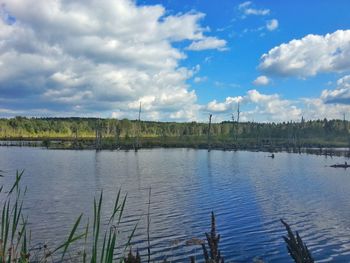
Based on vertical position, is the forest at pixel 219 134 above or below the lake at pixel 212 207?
above

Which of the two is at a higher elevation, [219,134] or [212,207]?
[219,134]

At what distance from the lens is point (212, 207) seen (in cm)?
2742

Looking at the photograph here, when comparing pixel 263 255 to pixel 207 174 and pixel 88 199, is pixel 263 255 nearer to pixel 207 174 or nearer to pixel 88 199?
pixel 88 199

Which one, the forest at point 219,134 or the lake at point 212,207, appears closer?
the lake at point 212,207

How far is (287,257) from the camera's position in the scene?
54.3 feet

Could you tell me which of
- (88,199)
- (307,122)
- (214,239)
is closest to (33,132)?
(307,122)

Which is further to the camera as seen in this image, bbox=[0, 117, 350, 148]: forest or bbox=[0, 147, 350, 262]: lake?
bbox=[0, 117, 350, 148]: forest

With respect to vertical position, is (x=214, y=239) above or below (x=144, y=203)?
above

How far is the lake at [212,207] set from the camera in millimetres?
18094

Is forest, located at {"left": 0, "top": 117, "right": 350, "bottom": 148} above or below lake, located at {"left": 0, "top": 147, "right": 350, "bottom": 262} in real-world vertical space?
above

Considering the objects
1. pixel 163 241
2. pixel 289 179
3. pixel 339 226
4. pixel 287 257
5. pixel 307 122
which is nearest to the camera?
pixel 287 257

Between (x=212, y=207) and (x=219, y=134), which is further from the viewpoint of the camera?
(x=219, y=134)

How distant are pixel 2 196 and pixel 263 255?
2164cm

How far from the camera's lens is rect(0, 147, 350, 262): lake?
18094 millimetres
